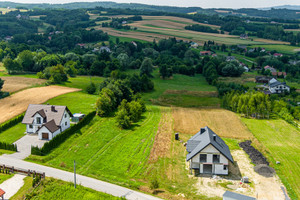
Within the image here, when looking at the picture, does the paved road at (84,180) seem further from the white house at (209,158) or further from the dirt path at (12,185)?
the white house at (209,158)

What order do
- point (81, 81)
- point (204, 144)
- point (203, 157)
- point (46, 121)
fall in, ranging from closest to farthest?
point (203, 157)
point (204, 144)
point (46, 121)
point (81, 81)

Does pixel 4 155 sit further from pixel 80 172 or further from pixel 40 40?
pixel 40 40

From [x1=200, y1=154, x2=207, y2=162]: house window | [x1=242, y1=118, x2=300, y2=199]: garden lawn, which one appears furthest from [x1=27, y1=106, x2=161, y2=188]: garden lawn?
[x1=242, y1=118, x2=300, y2=199]: garden lawn

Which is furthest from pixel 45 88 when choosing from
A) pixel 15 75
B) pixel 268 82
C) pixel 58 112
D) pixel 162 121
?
pixel 268 82

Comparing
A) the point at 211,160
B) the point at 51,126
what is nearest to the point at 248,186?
the point at 211,160

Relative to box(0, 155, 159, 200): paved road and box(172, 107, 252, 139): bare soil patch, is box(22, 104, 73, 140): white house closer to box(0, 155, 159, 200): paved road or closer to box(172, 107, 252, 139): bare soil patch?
box(0, 155, 159, 200): paved road

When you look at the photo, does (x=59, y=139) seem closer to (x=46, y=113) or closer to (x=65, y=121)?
(x=65, y=121)

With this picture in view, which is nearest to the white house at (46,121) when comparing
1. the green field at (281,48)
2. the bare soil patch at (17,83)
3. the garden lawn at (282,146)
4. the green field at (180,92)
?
the bare soil patch at (17,83)
